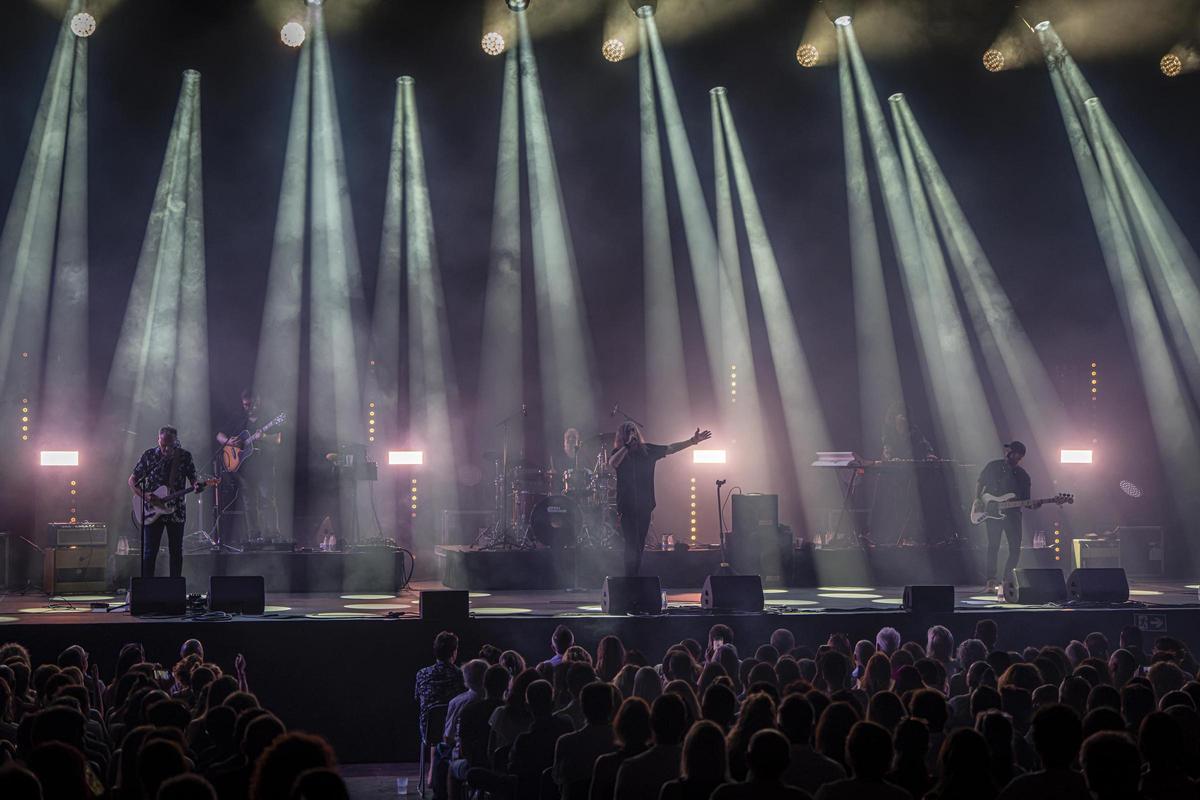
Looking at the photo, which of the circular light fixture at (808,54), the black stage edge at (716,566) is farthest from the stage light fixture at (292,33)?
the black stage edge at (716,566)

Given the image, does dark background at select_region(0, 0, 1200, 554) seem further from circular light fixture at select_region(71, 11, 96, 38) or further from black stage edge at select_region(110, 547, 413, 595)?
black stage edge at select_region(110, 547, 413, 595)

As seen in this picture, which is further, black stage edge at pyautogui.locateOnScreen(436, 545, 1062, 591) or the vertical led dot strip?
the vertical led dot strip

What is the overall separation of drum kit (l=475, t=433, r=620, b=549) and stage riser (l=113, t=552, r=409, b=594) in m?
1.28

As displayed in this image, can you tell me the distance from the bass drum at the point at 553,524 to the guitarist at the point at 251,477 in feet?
10.9

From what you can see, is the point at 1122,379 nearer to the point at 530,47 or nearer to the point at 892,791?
the point at 530,47

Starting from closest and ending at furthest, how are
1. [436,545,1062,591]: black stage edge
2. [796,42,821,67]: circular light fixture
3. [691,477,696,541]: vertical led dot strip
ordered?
1. [436,545,1062,591]: black stage edge
2. [796,42,821,67]: circular light fixture
3. [691,477,696,541]: vertical led dot strip

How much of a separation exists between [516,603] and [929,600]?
156 inches

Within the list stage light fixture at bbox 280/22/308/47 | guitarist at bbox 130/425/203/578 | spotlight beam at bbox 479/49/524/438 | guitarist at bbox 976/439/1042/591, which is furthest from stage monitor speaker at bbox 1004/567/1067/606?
stage light fixture at bbox 280/22/308/47

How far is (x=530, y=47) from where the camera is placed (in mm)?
15844

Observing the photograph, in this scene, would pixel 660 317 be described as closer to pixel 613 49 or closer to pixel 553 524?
pixel 613 49

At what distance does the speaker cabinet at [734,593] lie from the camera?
378 inches

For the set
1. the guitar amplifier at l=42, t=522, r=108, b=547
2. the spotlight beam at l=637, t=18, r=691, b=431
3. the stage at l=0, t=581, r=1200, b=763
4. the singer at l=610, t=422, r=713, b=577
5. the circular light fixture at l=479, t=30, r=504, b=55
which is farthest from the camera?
the spotlight beam at l=637, t=18, r=691, b=431

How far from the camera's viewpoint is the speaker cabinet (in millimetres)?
9609

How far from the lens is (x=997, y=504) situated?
11.9 m
